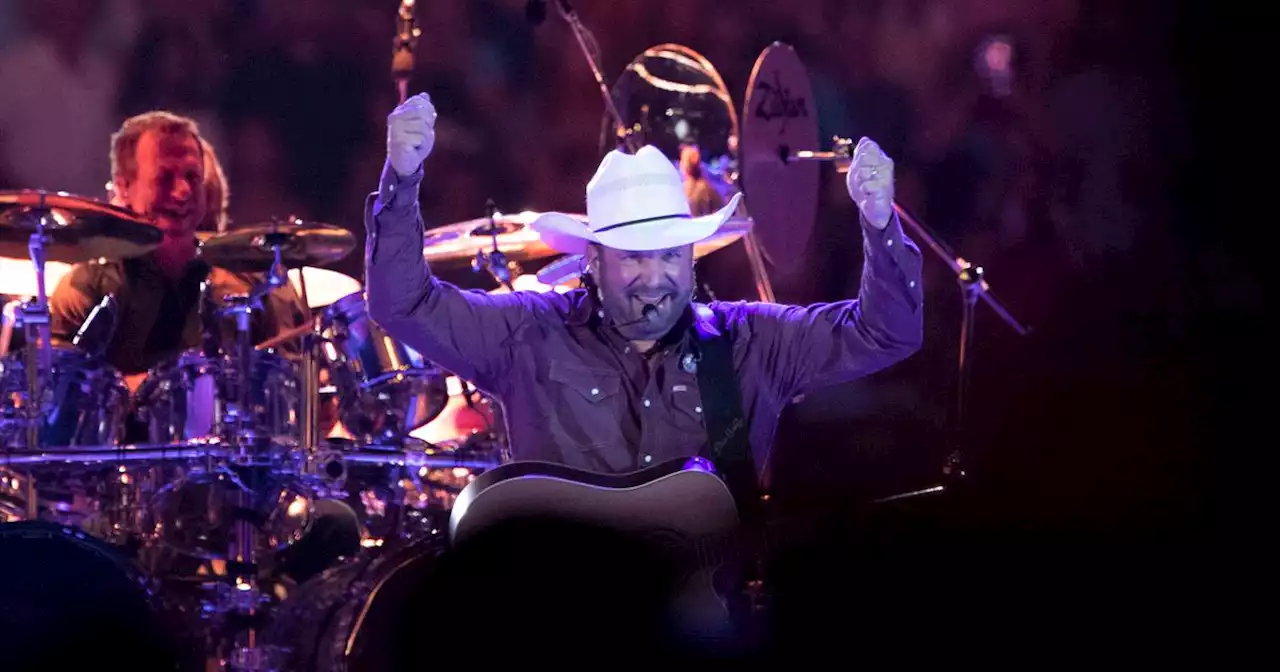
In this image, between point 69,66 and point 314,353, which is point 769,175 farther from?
point 69,66

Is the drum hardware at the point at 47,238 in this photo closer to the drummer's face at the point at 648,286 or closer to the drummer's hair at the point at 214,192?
the drummer's hair at the point at 214,192

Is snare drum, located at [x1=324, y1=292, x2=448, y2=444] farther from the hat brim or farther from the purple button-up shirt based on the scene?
the hat brim

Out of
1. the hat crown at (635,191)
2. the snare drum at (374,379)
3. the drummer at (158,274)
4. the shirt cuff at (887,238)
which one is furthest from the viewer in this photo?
the drummer at (158,274)

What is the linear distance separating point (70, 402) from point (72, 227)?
0.71 metres

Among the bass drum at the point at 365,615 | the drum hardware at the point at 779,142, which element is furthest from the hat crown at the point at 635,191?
the drum hardware at the point at 779,142

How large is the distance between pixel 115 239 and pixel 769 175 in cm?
293

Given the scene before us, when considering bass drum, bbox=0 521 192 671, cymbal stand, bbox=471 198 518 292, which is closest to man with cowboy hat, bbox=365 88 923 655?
bass drum, bbox=0 521 192 671

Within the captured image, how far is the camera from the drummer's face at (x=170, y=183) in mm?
6352

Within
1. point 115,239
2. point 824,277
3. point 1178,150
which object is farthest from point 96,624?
point 1178,150

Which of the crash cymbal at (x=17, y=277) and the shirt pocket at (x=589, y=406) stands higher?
the crash cymbal at (x=17, y=277)

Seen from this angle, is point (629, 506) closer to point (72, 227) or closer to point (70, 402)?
point (70, 402)

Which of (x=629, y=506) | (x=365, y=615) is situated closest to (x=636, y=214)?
(x=629, y=506)

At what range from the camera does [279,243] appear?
208 inches

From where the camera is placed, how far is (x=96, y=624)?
351 cm
